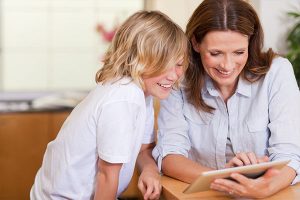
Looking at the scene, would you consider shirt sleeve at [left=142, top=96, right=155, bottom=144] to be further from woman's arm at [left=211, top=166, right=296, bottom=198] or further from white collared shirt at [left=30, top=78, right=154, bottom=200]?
woman's arm at [left=211, top=166, right=296, bottom=198]

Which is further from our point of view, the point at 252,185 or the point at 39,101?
the point at 39,101

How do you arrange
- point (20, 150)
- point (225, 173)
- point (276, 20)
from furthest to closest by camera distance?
point (20, 150) < point (276, 20) < point (225, 173)

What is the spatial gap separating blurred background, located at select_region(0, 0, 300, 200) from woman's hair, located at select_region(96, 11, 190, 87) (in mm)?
2483

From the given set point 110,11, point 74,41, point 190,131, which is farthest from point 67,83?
point 190,131

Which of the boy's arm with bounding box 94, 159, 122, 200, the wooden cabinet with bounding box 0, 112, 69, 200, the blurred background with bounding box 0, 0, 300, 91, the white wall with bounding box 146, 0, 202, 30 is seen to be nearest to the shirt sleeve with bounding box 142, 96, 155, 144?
the boy's arm with bounding box 94, 159, 122, 200

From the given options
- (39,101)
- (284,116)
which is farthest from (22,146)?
(284,116)

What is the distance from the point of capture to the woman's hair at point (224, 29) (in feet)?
6.30

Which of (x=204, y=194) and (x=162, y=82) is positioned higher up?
(x=162, y=82)

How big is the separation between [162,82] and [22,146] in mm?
2706

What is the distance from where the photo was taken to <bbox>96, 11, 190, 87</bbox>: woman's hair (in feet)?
5.77

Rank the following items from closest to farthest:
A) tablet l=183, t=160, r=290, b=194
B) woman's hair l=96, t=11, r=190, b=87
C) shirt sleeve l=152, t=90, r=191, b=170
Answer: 1. tablet l=183, t=160, r=290, b=194
2. woman's hair l=96, t=11, r=190, b=87
3. shirt sleeve l=152, t=90, r=191, b=170

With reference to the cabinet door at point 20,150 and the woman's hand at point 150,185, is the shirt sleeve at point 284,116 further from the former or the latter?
the cabinet door at point 20,150

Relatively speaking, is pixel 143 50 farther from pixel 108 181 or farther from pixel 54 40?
pixel 54 40

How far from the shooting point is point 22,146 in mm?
4281
